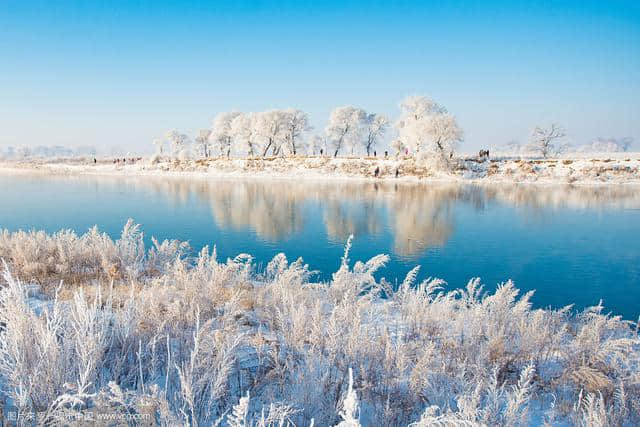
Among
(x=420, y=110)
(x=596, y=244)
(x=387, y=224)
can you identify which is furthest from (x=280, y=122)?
(x=596, y=244)

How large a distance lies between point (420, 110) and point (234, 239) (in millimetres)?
51667

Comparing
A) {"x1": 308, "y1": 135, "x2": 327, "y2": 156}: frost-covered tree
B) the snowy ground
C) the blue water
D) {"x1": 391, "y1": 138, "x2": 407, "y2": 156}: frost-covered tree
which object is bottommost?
the blue water

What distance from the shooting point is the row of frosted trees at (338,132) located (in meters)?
47.5

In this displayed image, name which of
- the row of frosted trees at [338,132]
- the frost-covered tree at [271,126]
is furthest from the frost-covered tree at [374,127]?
the frost-covered tree at [271,126]

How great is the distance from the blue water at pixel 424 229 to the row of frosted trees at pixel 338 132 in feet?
74.7

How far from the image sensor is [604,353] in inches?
165

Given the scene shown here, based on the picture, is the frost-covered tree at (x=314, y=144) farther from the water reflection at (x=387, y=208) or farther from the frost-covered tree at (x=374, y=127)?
the water reflection at (x=387, y=208)

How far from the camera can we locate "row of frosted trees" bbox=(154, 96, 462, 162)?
47.5 m

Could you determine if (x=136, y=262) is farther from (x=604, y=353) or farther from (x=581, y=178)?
(x=581, y=178)

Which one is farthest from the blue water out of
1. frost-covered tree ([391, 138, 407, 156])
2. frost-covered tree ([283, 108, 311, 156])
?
frost-covered tree ([283, 108, 311, 156])

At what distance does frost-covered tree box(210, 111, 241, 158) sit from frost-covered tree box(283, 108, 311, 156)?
16560mm

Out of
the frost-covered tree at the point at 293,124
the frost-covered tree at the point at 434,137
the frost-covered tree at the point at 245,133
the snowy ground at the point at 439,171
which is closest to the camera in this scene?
the snowy ground at the point at 439,171

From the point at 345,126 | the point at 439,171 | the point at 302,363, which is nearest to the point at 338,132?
the point at 345,126

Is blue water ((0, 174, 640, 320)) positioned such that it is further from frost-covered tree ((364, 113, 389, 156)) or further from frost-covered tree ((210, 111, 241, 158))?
frost-covered tree ((210, 111, 241, 158))
